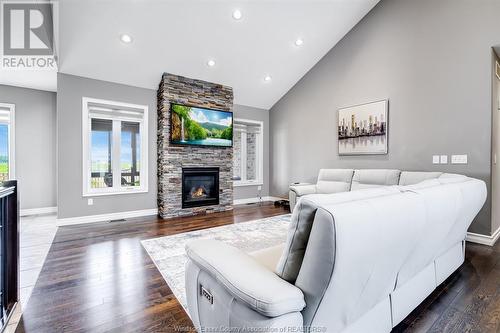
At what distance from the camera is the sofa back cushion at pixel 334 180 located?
14.1 ft

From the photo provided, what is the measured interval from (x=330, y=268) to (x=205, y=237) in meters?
2.74

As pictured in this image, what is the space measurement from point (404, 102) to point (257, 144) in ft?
11.6

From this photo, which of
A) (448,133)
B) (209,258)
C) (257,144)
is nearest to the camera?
(209,258)

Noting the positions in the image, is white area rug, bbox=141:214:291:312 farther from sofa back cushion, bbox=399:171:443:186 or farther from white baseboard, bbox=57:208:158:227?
sofa back cushion, bbox=399:171:443:186

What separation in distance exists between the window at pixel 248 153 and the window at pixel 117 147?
232 centimetres

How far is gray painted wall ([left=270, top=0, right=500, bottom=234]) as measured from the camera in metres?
3.11

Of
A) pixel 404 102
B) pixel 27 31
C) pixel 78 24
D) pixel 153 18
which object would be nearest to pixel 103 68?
pixel 78 24

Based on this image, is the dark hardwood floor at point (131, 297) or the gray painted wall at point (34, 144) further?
the gray painted wall at point (34, 144)

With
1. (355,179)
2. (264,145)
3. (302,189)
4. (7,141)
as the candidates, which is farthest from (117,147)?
(355,179)

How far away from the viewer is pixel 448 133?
3.38m

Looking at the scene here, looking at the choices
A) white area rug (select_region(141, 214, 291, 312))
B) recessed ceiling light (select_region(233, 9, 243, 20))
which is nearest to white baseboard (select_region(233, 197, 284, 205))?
white area rug (select_region(141, 214, 291, 312))

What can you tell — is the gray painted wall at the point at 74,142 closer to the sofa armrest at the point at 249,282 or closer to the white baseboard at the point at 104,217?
the white baseboard at the point at 104,217

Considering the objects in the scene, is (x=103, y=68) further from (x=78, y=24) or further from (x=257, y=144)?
(x=257, y=144)

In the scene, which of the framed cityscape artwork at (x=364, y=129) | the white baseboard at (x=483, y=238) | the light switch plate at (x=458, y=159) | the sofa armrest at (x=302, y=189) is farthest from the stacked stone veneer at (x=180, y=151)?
the white baseboard at (x=483, y=238)
